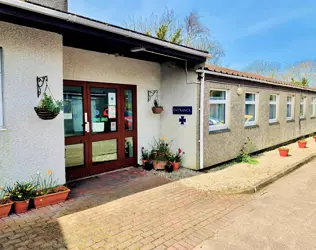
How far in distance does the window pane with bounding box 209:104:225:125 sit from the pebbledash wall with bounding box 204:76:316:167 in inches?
8.9

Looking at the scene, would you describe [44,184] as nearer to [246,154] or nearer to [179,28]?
[246,154]

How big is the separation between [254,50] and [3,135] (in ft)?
104

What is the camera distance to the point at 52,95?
4.74 meters

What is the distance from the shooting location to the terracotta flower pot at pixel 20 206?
4.08 metres

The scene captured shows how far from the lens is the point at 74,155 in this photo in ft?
19.8

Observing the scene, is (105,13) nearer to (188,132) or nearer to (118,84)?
(118,84)

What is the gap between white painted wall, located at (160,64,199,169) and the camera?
6.91 metres

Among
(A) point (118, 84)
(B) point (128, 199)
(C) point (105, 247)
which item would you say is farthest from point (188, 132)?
(C) point (105, 247)

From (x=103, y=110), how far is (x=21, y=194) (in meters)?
3.02

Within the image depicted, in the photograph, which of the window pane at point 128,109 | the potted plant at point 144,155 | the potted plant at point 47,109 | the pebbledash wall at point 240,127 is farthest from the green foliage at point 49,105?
the pebbledash wall at point 240,127

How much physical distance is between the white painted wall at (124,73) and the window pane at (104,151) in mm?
852

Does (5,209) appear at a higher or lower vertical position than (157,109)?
lower

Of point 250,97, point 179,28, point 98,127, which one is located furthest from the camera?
point 179,28

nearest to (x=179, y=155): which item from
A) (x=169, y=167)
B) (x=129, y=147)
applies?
(x=169, y=167)
